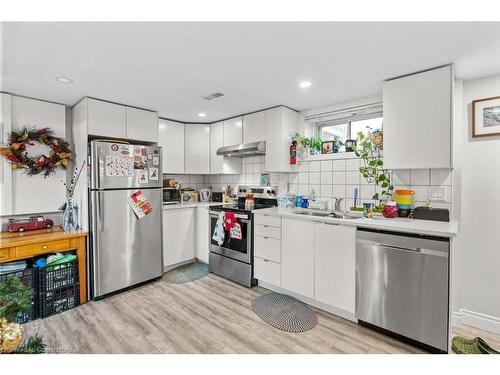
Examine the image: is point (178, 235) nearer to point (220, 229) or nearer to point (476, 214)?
point (220, 229)

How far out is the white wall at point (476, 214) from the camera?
2064mm

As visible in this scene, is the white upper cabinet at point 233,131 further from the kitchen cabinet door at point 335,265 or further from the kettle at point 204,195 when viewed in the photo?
the kitchen cabinet door at point 335,265

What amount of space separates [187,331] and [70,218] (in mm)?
1788

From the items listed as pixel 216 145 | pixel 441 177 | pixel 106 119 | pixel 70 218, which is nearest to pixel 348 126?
pixel 441 177

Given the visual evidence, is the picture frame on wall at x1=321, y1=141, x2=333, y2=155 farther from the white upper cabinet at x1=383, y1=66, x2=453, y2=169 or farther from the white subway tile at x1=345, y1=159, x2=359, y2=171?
the white upper cabinet at x1=383, y1=66, x2=453, y2=169

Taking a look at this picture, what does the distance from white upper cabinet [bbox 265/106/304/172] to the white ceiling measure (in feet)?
1.27

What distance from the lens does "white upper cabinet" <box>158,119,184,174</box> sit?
3.52m

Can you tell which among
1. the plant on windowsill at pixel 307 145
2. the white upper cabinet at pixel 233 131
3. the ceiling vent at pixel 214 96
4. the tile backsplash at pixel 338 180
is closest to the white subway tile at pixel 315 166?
the tile backsplash at pixel 338 180

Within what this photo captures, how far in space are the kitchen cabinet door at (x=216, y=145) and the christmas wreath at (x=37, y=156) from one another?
Result: 1.85 metres

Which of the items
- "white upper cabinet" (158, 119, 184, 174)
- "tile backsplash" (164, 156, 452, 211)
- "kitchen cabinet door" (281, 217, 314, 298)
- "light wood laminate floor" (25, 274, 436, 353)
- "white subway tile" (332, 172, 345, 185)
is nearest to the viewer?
"light wood laminate floor" (25, 274, 436, 353)

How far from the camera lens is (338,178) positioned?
9.25 feet

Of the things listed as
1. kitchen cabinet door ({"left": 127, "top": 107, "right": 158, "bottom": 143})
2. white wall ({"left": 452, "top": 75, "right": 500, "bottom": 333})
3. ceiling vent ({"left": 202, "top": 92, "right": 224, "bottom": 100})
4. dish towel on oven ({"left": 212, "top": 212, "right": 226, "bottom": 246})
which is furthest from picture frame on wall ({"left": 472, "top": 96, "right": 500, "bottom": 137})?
kitchen cabinet door ({"left": 127, "top": 107, "right": 158, "bottom": 143})

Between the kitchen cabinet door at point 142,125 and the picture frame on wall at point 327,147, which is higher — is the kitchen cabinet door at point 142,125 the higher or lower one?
the higher one

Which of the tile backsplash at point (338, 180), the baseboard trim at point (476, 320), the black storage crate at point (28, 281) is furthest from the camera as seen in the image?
the tile backsplash at point (338, 180)
